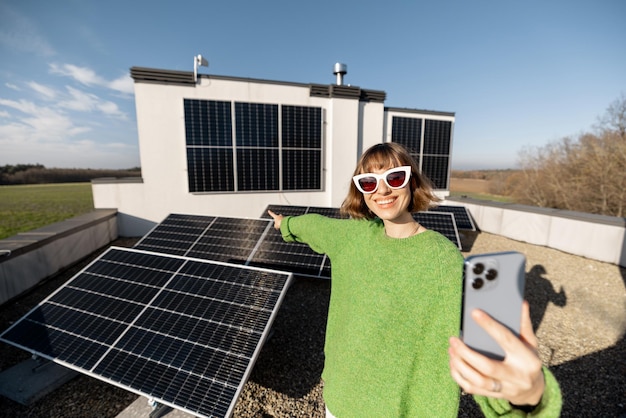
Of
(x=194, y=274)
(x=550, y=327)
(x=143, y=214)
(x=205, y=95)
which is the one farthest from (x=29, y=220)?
(x=550, y=327)

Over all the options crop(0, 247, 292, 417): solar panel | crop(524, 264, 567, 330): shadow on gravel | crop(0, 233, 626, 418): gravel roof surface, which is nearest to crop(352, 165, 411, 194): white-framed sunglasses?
crop(0, 247, 292, 417): solar panel

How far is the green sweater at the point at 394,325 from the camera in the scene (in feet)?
4.23

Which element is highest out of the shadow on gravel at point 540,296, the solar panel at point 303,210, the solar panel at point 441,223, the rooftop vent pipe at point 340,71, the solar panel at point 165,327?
the rooftop vent pipe at point 340,71

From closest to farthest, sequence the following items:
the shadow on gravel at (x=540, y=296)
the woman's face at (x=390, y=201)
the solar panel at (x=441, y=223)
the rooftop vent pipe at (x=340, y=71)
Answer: the woman's face at (x=390, y=201) → the shadow on gravel at (x=540, y=296) → the solar panel at (x=441, y=223) → the rooftop vent pipe at (x=340, y=71)

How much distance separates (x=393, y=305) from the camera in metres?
1.39

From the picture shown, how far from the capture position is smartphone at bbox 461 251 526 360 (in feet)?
2.69

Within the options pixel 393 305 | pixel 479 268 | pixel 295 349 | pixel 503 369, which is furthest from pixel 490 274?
pixel 295 349

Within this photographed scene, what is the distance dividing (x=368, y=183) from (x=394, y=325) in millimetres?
783

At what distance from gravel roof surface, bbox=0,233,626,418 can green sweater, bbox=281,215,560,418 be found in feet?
8.30

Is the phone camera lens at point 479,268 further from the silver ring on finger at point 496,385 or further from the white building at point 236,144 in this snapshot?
the white building at point 236,144

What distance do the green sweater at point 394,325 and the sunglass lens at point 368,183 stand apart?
269 millimetres

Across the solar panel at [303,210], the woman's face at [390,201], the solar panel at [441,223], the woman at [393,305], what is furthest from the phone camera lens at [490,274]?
the solar panel at [441,223]

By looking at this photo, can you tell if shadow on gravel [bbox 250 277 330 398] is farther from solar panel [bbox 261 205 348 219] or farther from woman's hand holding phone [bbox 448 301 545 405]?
woman's hand holding phone [bbox 448 301 545 405]

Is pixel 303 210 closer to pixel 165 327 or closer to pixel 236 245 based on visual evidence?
pixel 236 245
